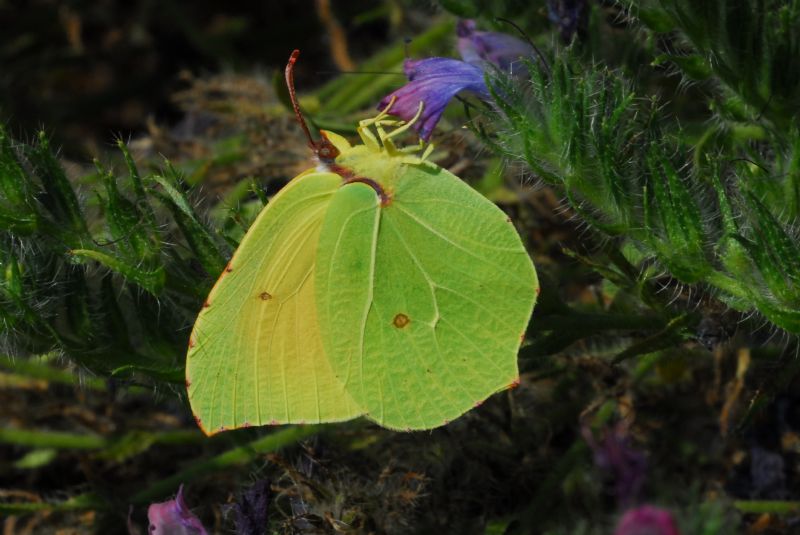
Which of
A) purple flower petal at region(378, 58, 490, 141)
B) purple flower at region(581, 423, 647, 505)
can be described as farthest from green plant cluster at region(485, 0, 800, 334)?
purple flower at region(581, 423, 647, 505)

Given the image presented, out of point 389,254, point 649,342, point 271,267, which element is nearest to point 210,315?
point 271,267

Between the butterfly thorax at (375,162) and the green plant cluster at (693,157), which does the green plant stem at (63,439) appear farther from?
the green plant cluster at (693,157)

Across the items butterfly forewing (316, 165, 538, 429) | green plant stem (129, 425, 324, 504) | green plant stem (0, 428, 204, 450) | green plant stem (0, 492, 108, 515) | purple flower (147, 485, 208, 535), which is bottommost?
green plant stem (0, 428, 204, 450)

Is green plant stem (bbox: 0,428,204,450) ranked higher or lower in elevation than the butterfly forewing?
lower

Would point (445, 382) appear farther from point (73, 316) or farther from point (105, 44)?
point (105, 44)

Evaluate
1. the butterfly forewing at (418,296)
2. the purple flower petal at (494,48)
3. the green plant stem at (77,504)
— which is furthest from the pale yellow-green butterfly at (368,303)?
the green plant stem at (77,504)

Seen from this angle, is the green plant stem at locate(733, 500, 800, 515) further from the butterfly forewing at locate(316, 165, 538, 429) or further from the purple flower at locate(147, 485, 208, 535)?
the purple flower at locate(147, 485, 208, 535)
